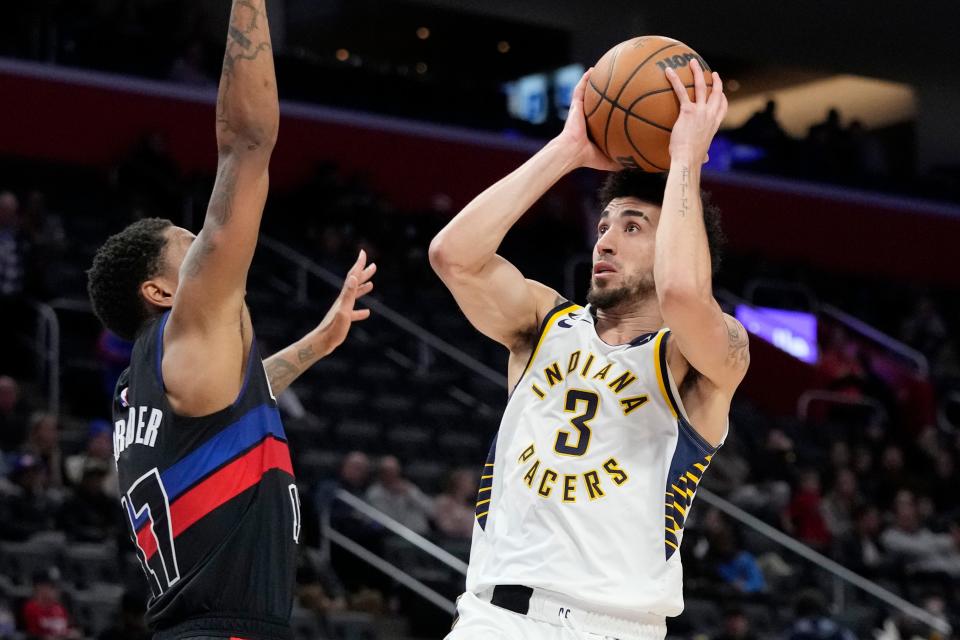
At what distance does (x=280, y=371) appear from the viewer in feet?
15.7

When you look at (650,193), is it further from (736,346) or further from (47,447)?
(47,447)

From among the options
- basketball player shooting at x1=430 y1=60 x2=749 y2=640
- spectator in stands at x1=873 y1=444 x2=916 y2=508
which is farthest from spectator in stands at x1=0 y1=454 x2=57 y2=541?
spectator in stands at x1=873 y1=444 x2=916 y2=508

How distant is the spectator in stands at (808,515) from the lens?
14328 mm

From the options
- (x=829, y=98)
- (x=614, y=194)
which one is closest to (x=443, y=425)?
(x=614, y=194)

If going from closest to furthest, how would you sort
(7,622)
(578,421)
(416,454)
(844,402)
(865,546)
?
(578,421)
(7,622)
(416,454)
(865,546)
(844,402)

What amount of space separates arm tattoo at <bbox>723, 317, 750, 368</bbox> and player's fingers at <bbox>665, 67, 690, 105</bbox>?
64 cm

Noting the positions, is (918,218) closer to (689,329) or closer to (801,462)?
(801,462)

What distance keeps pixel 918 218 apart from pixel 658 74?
18.9 metres

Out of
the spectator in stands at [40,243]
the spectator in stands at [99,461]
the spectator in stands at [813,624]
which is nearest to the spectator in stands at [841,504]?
the spectator in stands at [813,624]

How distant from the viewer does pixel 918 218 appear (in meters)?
22.4

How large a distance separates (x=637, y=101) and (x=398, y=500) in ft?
25.3

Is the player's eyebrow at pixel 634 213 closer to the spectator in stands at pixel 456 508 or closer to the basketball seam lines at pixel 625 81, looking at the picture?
the basketball seam lines at pixel 625 81

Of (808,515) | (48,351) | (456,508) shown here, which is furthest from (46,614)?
(808,515)

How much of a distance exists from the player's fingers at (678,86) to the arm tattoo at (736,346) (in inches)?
25.3
